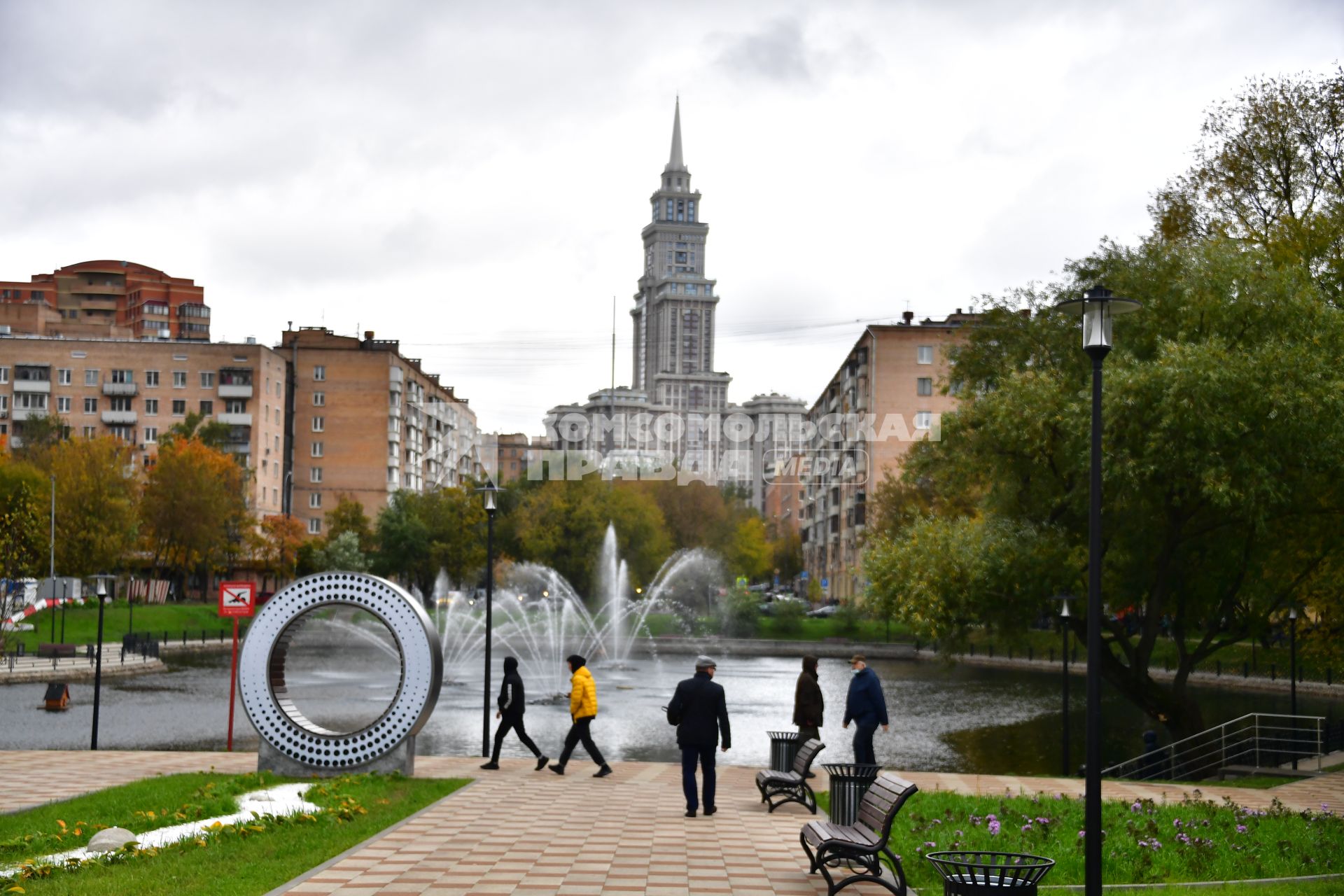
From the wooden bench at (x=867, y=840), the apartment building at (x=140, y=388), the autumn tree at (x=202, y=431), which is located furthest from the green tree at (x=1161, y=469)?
the apartment building at (x=140, y=388)

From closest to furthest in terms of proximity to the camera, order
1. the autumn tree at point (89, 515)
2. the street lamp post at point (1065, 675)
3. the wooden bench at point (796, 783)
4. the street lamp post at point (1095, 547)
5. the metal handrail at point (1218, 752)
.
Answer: the street lamp post at point (1095, 547)
the wooden bench at point (796, 783)
the metal handrail at point (1218, 752)
the street lamp post at point (1065, 675)
the autumn tree at point (89, 515)

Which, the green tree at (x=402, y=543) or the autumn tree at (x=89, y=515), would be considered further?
the green tree at (x=402, y=543)

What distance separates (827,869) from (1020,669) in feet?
174

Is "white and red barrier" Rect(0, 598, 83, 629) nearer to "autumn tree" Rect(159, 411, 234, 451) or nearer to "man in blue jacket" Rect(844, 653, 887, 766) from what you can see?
"autumn tree" Rect(159, 411, 234, 451)

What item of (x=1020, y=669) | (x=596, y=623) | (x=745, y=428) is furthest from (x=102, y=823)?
(x=745, y=428)

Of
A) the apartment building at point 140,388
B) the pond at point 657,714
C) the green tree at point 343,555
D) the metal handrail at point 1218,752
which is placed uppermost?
the apartment building at point 140,388

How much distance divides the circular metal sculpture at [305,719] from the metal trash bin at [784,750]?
4.68 m

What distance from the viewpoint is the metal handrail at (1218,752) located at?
24391 millimetres

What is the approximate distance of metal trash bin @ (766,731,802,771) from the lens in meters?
17.9

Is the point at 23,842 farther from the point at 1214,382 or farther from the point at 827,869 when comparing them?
the point at 1214,382

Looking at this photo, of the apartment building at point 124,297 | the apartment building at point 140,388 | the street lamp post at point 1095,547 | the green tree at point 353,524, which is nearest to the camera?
the street lamp post at point 1095,547

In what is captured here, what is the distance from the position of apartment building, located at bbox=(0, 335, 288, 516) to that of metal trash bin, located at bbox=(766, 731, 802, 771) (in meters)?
86.7

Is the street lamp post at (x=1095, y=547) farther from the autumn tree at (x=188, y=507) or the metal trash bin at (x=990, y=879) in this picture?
the autumn tree at (x=188, y=507)

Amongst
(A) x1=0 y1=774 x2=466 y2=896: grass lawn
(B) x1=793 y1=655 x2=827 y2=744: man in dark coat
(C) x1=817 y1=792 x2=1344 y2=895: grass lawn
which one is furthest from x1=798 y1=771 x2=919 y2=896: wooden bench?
(B) x1=793 y1=655 x2=827 y2=744: man in dark coat
